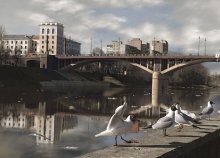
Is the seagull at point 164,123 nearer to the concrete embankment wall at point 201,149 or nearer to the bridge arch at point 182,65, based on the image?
the concrete embankment wall at point 201,149

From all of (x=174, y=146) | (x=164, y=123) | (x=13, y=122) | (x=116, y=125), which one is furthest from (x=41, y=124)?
(x=174, y=146)

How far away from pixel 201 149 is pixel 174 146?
1.44 metres

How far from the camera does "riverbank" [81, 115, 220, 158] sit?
8410mm

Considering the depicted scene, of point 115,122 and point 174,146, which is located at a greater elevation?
point 115,122

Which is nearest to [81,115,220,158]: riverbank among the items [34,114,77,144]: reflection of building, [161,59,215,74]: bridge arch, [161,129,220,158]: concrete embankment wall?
[161,129,220,158]: concrete embankment wall

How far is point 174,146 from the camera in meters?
9.20

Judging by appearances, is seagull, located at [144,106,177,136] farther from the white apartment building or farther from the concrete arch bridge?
the concrete arch bridge

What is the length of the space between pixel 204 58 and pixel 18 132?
2500 inches

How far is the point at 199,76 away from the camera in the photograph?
167625 mm

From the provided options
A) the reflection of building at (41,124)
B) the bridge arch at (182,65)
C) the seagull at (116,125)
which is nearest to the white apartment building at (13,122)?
the reflection of building at (41,124)

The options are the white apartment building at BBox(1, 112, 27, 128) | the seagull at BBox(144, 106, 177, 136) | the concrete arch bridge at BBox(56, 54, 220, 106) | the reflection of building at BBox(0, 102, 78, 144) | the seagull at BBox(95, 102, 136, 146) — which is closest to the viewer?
the seagull at BBox(95, 102, 136, 146)

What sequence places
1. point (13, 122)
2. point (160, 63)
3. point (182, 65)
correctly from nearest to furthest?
point (13, 122)
point (182, 65)
point (160, 63)

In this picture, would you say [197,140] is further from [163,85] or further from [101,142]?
[163,85]

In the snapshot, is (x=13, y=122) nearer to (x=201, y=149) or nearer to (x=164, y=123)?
(x=164, y=123)
